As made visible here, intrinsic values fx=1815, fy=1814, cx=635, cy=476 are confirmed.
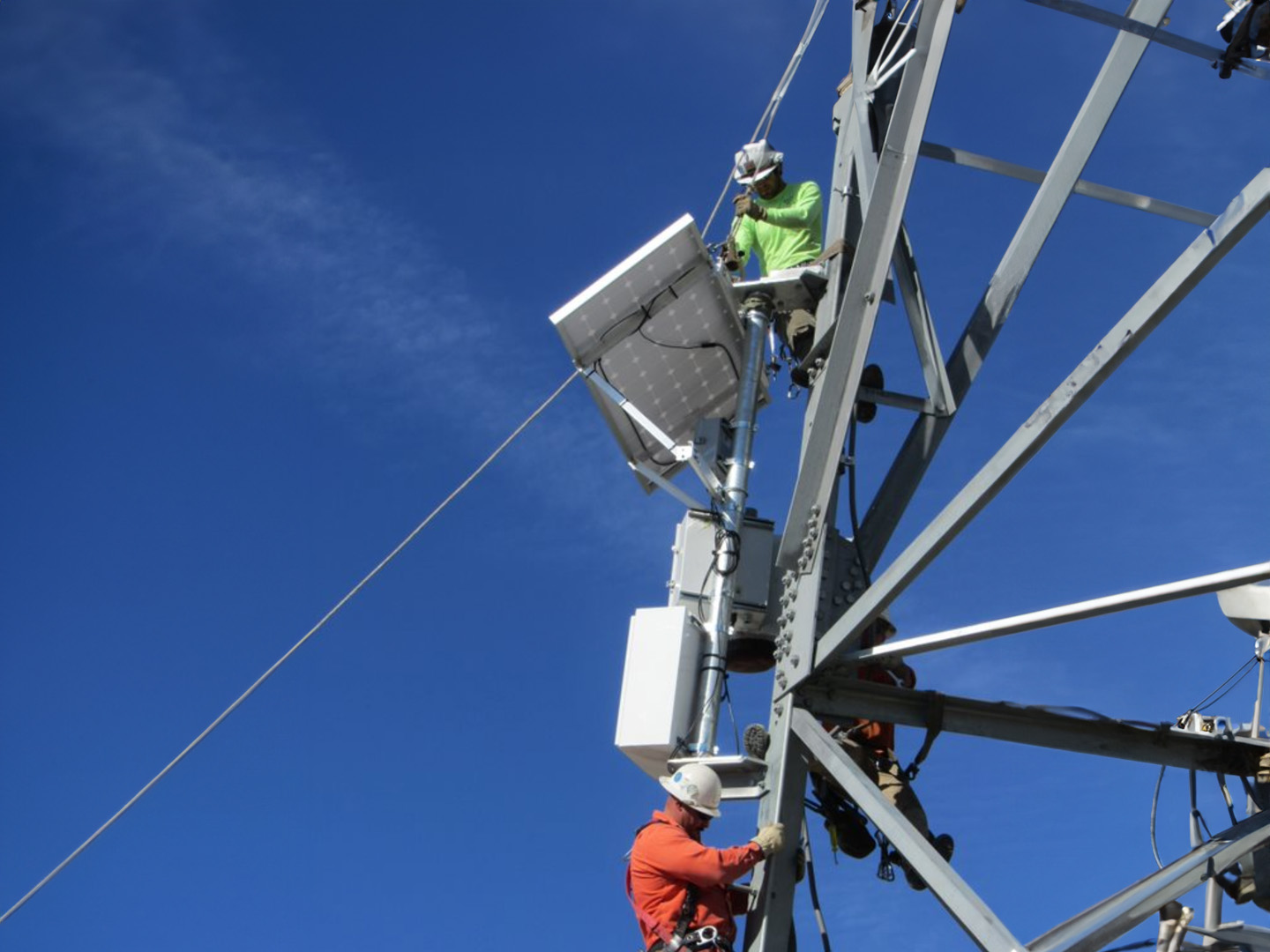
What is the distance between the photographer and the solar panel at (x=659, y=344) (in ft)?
36.9

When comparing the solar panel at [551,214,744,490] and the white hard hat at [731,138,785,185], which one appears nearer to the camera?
the solar panel at [551,214,744,490]

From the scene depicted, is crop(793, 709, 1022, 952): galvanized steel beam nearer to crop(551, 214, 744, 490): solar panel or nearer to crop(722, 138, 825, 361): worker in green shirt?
crop(551, 214, 744, 490): solar panel

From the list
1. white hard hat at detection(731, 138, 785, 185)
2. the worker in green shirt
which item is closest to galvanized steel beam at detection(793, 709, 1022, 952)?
the worker in green shirt

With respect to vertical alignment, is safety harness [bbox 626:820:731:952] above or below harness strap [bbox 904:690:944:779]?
below

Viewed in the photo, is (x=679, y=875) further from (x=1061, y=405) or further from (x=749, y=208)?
(x=749, y=208)

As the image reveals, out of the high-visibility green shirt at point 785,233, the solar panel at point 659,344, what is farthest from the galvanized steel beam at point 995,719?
the high-visibility green shirt at point 785,233

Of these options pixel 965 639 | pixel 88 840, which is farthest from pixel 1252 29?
pixel 88 840

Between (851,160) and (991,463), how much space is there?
12.1ft

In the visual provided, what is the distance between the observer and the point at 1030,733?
9.34m

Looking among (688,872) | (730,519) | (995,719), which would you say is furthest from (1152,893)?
(730,519)

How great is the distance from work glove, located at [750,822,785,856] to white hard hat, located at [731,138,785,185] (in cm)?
504

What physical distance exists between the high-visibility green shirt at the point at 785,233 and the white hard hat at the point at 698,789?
151 inches

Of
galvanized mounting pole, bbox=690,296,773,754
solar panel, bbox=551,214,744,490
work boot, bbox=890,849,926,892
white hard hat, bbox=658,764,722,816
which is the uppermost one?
solar panel, bbox=551,214,744,490

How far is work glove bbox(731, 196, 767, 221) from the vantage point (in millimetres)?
11945
